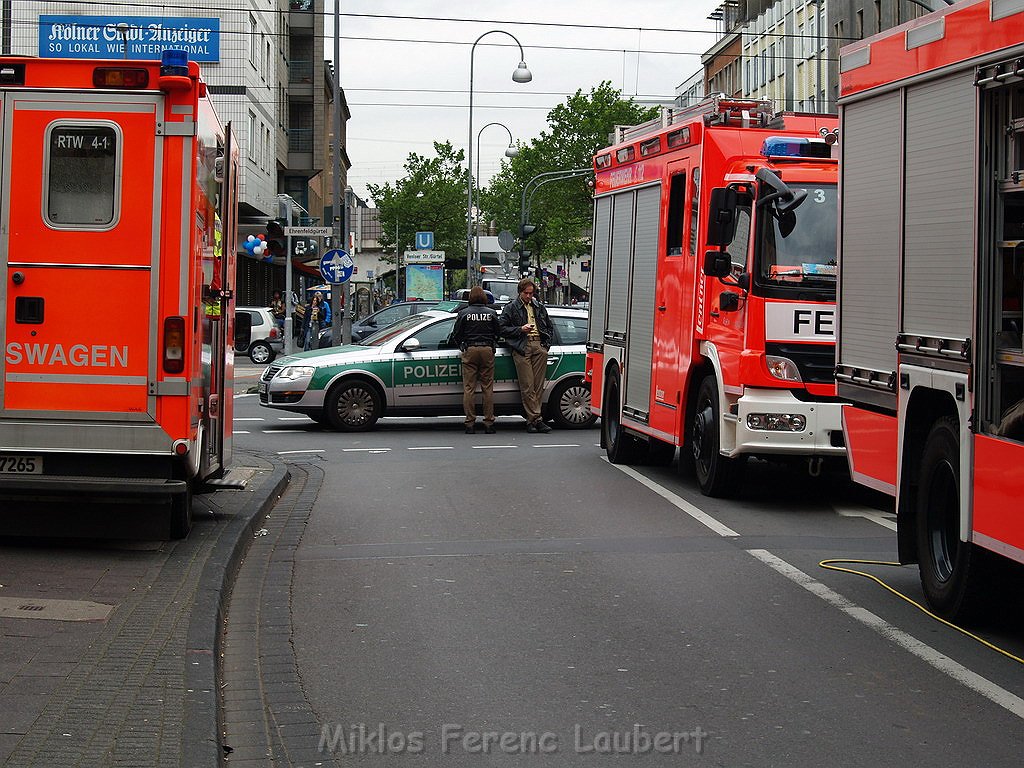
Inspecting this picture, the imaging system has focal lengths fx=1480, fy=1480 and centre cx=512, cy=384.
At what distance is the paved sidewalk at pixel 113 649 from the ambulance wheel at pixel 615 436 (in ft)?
19.4

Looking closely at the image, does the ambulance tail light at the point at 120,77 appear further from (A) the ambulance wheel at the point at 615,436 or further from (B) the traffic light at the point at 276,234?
(B) the traffic light at the point at 276,234

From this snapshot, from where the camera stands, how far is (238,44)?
4391 centimetres

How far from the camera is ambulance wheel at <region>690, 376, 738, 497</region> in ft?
39.3

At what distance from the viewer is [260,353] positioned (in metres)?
41.1

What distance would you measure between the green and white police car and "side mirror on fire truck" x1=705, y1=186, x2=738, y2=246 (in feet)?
25.4

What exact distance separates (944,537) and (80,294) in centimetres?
508

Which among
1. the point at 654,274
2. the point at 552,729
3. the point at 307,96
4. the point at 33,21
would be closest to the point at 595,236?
the point at 654,274

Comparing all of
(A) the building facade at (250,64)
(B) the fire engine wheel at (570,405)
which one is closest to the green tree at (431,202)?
(A) the building facade at (250,64)

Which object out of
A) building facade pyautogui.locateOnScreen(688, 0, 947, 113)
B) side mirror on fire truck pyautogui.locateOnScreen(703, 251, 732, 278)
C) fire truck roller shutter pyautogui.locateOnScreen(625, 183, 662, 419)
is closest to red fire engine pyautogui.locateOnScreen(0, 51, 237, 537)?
side mirror on fire truck pyautogui.locateOnScreen(703, 251, 732, 278)

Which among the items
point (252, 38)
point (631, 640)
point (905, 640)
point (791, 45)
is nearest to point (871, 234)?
point (905, 640)

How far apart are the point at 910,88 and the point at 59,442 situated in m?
5.22

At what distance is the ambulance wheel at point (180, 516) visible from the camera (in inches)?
365

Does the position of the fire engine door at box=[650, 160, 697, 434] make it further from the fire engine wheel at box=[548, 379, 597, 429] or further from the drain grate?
the drain grate

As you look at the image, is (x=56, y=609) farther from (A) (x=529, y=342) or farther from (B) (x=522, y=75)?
(B) (x=522, y=75)
